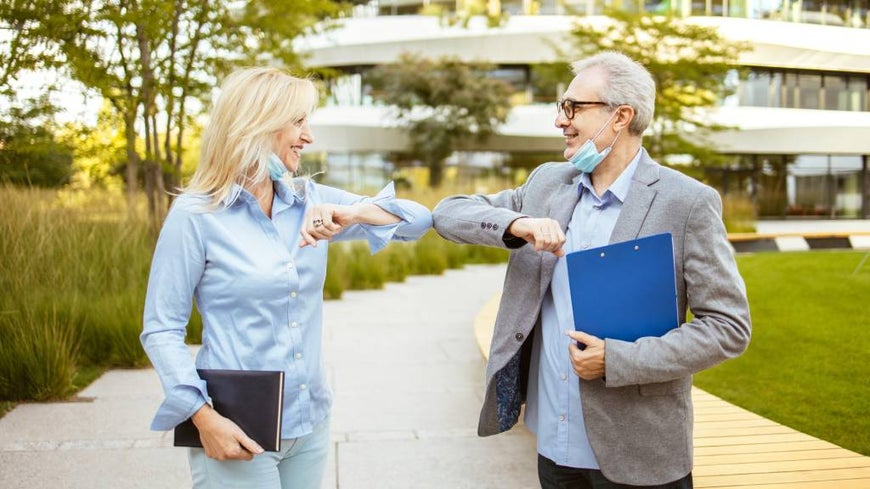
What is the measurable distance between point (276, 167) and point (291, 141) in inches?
3.5

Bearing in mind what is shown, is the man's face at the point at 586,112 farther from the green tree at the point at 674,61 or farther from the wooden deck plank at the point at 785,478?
the green tree at the point at 674,61

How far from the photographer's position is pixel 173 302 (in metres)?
2.33

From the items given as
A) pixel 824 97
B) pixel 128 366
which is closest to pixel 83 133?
pixel 128 366

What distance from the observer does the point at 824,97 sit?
6492 millimetres

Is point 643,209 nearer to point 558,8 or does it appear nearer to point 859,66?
point 859,66

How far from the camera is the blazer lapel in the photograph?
8.15 ft

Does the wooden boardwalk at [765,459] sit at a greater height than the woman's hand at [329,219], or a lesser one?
lesser

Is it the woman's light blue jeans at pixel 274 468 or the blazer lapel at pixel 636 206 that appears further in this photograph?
the blazer lapel at pixel 636 206

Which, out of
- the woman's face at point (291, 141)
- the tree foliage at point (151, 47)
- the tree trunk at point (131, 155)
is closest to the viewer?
the woman's face at point (291, 141)

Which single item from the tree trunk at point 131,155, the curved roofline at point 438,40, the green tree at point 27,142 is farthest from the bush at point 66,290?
the curved roofline at point 438,40

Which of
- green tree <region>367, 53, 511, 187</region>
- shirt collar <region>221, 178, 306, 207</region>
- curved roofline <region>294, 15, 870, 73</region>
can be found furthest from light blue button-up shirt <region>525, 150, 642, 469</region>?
curved roofline <region>294, 15, 870, 73</region>

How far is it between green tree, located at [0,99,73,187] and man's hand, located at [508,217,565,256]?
8125 millimetres

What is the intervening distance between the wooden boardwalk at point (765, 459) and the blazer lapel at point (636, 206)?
1.70 meters

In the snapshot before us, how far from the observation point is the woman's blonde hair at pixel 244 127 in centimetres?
239
